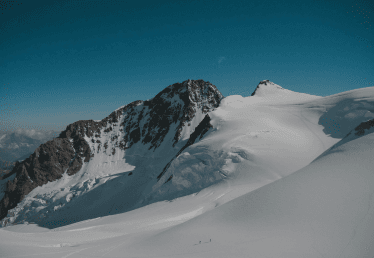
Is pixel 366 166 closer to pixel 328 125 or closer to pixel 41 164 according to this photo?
pixel 328 125

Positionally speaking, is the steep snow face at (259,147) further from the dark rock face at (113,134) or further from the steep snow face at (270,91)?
the dark rock face at (113,134)

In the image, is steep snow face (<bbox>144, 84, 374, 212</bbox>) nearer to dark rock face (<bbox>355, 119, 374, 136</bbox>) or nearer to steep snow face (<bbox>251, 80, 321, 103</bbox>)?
dark rock face (<bbox>355, 119, 374, 136</bbox>)

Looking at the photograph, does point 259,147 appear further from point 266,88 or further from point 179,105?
point 179,105

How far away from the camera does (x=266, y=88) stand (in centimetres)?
5219

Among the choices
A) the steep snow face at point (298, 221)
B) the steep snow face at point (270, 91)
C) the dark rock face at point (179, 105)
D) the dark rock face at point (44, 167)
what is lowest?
the steep snow face at point (298, 221)

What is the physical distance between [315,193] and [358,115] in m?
28.0

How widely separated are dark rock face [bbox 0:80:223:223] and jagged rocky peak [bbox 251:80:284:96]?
990 inches

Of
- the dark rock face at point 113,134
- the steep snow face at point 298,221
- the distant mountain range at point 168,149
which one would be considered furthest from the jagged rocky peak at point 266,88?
the steep snow face at point 298,221

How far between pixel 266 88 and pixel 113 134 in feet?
243

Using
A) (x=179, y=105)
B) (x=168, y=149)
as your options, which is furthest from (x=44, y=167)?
(x=179, y=105)

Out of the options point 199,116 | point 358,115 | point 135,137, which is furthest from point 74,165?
point 358,115

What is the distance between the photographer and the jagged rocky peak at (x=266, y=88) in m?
50.1

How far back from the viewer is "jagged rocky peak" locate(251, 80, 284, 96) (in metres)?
50.1

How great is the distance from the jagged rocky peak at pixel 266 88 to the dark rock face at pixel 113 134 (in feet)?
82.5
